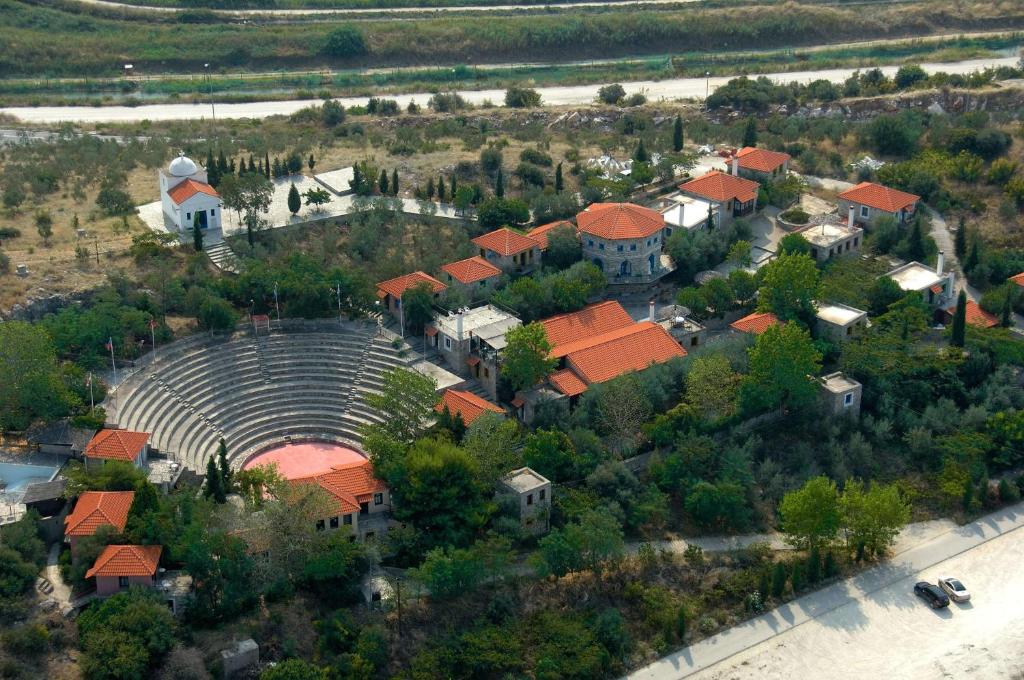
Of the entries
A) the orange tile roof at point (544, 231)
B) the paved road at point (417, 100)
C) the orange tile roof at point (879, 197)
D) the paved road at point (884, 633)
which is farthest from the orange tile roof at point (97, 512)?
the paved road at point (417, 100)

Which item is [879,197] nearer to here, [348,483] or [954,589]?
[954,589]

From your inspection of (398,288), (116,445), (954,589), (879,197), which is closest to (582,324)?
(398,288)

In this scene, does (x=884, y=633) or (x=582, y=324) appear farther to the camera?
(x=582, y=324)

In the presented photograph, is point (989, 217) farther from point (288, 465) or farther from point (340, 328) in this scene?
point (288, 465)

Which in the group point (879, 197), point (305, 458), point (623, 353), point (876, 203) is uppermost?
point (879, 197)

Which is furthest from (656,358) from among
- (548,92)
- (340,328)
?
(548,92)

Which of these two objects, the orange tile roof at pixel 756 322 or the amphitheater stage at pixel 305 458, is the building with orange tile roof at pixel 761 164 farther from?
the amphitheater stage at pixel 305 458

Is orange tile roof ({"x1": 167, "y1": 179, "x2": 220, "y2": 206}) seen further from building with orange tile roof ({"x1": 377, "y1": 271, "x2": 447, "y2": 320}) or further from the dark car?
the dark car
